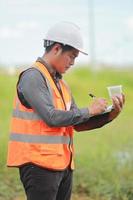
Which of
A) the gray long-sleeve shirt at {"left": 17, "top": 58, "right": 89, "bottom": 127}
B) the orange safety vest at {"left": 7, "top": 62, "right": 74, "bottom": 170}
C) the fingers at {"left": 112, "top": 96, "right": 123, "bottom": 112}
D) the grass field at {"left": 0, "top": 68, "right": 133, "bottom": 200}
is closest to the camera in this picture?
the gray long-sleeve shirt at {"left": 17, "top": 58, "right": 89, "bottom": 127}

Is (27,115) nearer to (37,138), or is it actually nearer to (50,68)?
(37,138)

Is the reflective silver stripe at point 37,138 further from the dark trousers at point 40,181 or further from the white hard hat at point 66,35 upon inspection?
the white hard hat at point 66,35

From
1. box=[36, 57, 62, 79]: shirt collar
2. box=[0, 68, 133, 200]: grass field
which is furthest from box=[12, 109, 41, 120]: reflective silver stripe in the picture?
→ box=[0, 68, 133, 200]: grass field

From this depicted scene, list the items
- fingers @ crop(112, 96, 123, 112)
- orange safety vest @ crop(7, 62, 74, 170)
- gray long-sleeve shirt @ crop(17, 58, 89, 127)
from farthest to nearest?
1. fingers @ crop(112, 96, 123, 112)
2. orange safety vest @ crop(7, 62, 74, 170)
3. gray long-sleeve shirt @ crop(17, 58, 89, 127)

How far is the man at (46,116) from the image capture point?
13.5 ft

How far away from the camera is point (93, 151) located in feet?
31.2

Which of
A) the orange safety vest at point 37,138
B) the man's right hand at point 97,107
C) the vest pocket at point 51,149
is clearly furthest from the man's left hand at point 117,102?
the vest pocket at point 51,149

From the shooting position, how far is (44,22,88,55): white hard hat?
4.20m

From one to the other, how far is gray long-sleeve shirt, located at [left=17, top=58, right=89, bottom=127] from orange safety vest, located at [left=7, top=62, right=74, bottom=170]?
6 centimetres

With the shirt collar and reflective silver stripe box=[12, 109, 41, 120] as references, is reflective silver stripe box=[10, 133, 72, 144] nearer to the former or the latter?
reflective silver stripe box=[12, 109, 41, 120]

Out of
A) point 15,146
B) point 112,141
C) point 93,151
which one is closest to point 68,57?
point 15,146

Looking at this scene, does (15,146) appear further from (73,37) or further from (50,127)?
(73,37)

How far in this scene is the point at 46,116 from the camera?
4086 mm

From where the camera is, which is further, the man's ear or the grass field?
the grass field
